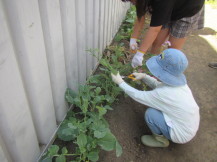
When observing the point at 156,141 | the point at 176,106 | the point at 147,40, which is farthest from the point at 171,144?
the point at 147,40

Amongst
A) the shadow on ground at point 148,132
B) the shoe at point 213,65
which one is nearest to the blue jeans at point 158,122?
the shadow on ground at point 148,132

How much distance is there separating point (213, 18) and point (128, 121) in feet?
15.6

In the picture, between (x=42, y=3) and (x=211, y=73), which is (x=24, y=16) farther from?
(x=211, y=73)

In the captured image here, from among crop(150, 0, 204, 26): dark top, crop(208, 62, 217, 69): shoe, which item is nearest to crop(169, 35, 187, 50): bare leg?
crop(150, 0, 204, 26): dark top

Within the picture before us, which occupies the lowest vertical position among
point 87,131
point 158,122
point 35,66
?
point 87,131

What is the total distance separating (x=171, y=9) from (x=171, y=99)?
74 centimetres

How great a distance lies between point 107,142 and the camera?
57.7 inches

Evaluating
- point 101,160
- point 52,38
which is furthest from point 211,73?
point 52,38

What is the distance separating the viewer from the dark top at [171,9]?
5.26 ft

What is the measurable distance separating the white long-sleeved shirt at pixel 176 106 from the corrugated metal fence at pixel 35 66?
61cm

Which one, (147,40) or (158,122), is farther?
(147,40)

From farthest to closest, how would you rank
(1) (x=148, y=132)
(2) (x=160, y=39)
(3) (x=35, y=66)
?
(2) (x=160, y=39) → (1) (x=148, y=132) → (3) (x=35, y=66)

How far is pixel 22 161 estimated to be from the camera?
1.31 metres

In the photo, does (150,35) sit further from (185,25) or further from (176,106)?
(176,106)
